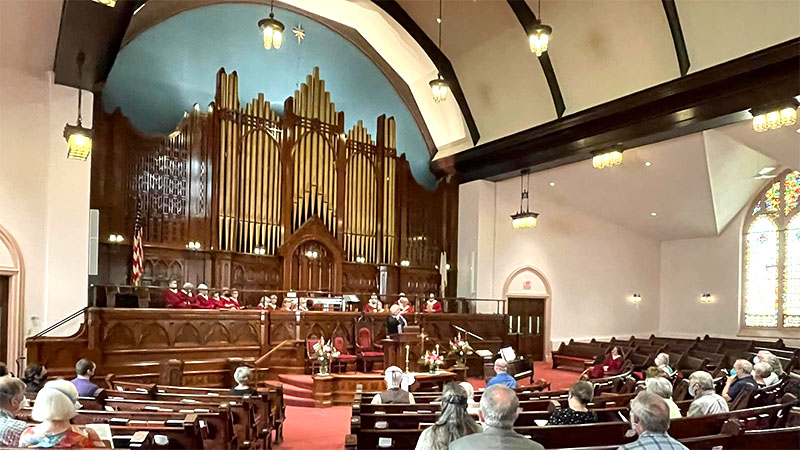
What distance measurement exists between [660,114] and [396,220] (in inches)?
264

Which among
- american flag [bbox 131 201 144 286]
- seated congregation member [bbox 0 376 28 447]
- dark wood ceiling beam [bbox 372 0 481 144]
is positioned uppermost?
dark wood ceiling beam [bbox 372 0 481 144]

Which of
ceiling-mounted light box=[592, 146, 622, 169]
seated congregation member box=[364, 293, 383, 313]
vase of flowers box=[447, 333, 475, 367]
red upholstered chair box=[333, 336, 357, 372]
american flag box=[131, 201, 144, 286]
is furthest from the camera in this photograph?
seated congregation member box=[364, 293, 383, 313]

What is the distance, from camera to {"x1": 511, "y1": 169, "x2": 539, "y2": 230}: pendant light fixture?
42.8ft

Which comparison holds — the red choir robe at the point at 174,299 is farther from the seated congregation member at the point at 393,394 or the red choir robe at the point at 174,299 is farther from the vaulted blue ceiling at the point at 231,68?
the seated congregation member at the point at 393,394

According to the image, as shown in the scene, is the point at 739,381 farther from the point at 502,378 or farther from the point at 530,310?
the point at 530,310

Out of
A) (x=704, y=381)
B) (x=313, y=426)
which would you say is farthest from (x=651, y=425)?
(x=313, y=426)

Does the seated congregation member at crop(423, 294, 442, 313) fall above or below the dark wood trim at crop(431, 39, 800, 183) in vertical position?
below

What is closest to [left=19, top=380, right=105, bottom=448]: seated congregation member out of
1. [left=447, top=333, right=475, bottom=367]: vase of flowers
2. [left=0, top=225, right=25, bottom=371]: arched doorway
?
[left=0, top=225, right=25, bottom=371]: arched doorway

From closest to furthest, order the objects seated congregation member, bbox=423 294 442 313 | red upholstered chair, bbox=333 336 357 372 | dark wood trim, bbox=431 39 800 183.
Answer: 1. dark wood trim, bbox=431 39 800 183
2. red upholstered chair, bbox=333 336 357 372
3. seated congregation member, bbox=423 294 442 313

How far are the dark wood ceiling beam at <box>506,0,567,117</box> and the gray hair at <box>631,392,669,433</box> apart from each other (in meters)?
8.84

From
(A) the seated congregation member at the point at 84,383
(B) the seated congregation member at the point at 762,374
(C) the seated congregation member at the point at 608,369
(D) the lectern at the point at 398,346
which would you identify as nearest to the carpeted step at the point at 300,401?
(D) the lectern at the point at 398,346

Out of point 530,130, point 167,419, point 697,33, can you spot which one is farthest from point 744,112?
point 167,419

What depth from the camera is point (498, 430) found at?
2.64m

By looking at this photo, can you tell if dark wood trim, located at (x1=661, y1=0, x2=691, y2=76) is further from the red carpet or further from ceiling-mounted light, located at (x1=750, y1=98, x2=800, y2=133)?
the red carpet
